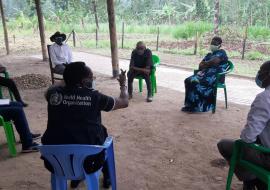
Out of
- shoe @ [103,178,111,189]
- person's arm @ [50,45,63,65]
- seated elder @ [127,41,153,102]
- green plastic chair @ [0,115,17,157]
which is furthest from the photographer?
person's arm @ [50,45,63,65]

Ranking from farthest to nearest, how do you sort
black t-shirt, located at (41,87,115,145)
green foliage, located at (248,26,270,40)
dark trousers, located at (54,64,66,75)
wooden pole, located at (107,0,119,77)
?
green foliage, located at (248,26,270,40)
wooden pole, located at (107,0,119,77)
dark trousers, located at (54,64,66,75)
black t-shirt, located at (41,87,115,145)

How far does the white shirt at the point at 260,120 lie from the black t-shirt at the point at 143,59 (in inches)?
157

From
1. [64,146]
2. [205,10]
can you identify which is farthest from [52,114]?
[205,10]

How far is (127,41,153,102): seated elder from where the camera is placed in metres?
6.34

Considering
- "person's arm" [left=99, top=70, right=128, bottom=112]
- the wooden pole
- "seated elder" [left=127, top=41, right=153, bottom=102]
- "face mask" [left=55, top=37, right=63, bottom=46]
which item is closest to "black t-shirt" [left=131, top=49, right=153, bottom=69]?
"seated elder" [left=127, top=41, right=153, bottom=102]

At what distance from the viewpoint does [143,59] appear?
6.41 m

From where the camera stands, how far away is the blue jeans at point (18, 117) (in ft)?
12.5

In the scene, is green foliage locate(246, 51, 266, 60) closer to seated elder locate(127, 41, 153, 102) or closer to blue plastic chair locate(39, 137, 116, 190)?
seated elder locate(127, 41, 153, 102)

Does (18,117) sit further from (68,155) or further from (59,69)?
(59,69)

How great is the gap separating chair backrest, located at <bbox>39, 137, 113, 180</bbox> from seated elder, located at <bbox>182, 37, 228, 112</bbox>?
3379mm

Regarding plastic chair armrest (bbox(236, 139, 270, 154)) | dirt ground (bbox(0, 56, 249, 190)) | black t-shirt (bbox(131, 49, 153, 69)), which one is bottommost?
dirt ground (bbox(0, 56, 249, 190))

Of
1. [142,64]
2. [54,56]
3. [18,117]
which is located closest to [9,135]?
[18,117]

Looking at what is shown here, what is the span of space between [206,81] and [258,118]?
3100 millimetres

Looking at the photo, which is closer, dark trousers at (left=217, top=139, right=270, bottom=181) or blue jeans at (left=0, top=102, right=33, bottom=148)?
dark trousers at (left=217, top=139, right=270, bottom=181)
